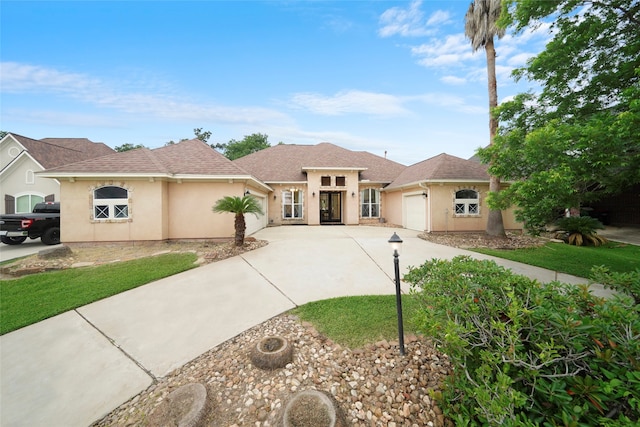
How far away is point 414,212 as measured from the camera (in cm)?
1355

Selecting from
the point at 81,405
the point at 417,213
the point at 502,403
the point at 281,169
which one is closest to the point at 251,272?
the point at 81,405

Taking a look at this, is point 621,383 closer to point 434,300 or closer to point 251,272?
point 434,300

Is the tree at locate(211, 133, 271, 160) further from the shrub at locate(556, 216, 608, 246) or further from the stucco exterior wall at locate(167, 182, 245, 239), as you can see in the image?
the shrub at locate(556, 216, 608, 246)

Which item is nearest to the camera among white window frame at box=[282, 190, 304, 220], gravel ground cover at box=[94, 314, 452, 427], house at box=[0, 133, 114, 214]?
gravel ground cover at box=[94, 314, 452, 427]

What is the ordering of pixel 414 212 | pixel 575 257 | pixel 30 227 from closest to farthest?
pixel 575 257, pixel 30 227, pixel 414 212

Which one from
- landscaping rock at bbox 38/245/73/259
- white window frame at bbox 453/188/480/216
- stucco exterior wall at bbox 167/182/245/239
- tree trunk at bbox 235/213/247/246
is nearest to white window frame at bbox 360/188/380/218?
white window frame at bbox 453/188/480/216

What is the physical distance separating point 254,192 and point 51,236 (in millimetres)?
9051

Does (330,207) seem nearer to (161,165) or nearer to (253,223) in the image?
(253,223)

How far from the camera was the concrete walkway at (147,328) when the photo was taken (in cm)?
257

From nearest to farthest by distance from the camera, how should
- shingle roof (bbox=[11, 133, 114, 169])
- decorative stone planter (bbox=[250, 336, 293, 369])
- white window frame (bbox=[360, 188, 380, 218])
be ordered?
decorative stone planter (bbox=[250, 336, 293, 369]) < shingle roof (bbox=[11, 133, 114, 169]) < white window frame (bbox=[360, 188, 380, 218])

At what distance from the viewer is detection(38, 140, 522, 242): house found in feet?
30.3

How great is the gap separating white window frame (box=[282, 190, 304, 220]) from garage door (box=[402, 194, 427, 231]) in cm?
713

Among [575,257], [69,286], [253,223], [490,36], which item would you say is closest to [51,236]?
[69,286]

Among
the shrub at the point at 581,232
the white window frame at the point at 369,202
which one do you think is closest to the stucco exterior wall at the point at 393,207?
the white window frame at the point at 369,202
